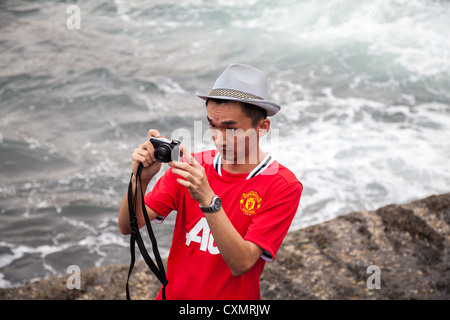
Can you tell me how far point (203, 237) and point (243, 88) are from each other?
0.74 m

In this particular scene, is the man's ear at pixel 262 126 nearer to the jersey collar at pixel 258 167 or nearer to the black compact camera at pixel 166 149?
the jersey collar at pixel 258 167

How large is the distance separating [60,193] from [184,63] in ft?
22.4

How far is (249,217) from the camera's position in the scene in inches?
86.9

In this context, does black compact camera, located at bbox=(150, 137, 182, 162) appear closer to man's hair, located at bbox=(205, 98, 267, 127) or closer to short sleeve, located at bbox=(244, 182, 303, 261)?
man's hair, located at bbox=(205, 98, 267, 127)

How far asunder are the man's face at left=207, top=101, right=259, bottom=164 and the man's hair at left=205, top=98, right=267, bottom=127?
11mm

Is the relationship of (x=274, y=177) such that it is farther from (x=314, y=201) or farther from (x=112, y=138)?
(x=112, y=138)

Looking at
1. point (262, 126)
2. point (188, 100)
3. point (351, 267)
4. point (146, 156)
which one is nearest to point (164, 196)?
point (146, 156)

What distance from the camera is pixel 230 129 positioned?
218 centimetres

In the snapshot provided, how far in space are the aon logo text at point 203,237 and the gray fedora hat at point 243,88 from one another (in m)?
0.60

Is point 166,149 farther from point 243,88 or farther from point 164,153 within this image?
point 243,88

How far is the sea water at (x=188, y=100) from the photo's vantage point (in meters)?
7.80

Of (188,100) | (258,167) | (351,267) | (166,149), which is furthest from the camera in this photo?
(188,100)
